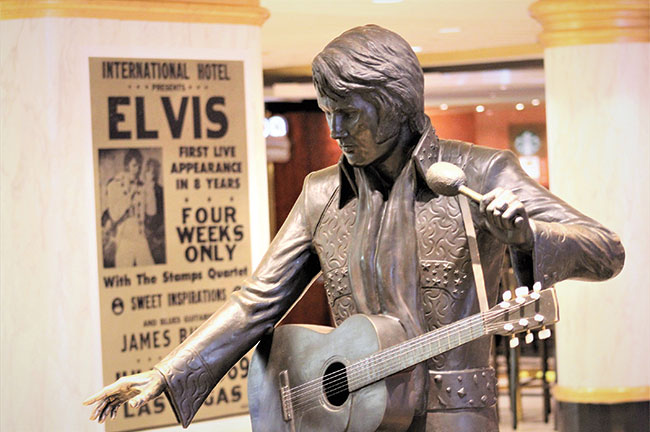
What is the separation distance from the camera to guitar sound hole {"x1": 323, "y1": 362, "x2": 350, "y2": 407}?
2744mm

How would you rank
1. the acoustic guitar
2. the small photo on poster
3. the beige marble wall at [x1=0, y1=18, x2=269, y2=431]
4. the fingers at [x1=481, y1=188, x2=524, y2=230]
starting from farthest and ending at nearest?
the small photo on poster → the beige marble wall at [x1=0, y1=18, x2=269, y2=431] → the acoustic guitar → the fingers at [x1=481, y1=188, x2=524, y2=230]

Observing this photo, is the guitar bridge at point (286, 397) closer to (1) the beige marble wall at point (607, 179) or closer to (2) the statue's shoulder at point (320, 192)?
(2) the statue's shoulder at point (320, 192)

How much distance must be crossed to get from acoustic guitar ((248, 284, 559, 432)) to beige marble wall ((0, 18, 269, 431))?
282cm

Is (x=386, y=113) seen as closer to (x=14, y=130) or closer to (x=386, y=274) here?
(x=386, y=274)

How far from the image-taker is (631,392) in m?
6.95

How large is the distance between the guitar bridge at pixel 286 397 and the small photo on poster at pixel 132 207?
9.77 ft

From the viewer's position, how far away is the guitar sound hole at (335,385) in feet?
9.00

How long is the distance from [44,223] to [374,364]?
132 inches

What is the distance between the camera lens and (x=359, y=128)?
8.91ft

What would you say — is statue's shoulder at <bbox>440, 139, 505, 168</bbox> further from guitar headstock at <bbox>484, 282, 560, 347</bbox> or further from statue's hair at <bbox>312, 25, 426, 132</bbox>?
guitar headstock at <bbox>484, 282, 560, 347</bbox>

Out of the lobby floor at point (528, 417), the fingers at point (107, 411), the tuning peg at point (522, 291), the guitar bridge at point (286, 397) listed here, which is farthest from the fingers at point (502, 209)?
the lobby floor at point (528, 417)

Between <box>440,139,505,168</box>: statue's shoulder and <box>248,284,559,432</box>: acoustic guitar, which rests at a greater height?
<box>440,139,505,168</box>: statue's shoulder

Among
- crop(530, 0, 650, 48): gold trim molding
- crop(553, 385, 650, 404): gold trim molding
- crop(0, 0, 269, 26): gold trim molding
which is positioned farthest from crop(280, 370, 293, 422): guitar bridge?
crop(530, 0, 650, 48): gold trim molding

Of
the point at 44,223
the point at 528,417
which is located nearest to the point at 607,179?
the point at 528,417
